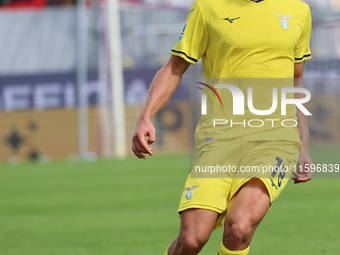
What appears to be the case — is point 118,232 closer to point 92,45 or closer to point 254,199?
point 254,199

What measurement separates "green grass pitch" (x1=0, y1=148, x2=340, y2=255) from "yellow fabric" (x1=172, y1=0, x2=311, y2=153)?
7.70 feet

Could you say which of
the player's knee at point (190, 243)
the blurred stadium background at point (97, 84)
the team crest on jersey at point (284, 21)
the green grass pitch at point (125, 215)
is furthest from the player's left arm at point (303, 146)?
the blurred stadium background at point (97, 84)

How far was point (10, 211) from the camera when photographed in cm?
1234

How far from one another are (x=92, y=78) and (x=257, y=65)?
23.2 m

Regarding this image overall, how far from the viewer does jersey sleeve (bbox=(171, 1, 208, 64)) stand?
5.23 metres

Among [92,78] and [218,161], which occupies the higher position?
[218,161]

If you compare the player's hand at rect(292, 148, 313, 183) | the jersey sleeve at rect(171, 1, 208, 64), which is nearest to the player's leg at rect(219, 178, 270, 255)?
the player's hand at rect(292, 148, 313, 183)

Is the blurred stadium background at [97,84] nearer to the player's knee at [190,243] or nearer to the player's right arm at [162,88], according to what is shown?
the player's right arm at [162,88]

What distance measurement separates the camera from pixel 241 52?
5.24 meters

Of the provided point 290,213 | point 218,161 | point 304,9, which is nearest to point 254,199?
point 218,161

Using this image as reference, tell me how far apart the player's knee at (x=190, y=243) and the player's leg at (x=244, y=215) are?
5.8 inches

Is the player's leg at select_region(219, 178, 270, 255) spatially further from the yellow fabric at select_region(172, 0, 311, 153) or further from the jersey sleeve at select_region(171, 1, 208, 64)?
the jersey sleeve at select_region(171, 1, 208, 64)

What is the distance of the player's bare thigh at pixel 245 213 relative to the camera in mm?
4891

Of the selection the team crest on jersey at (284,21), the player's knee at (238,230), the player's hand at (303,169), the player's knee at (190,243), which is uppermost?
the team crest on jersey at (284,21)
